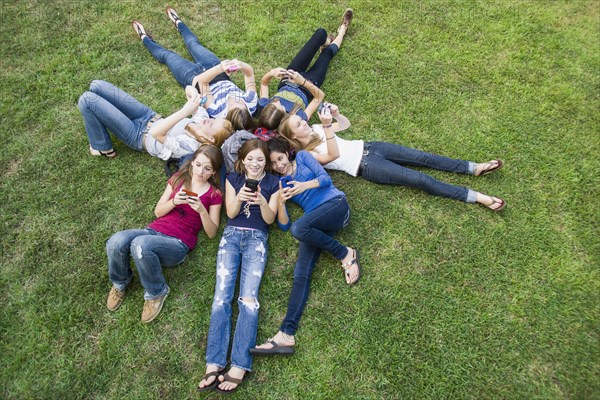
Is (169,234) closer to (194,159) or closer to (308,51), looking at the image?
(194,159)

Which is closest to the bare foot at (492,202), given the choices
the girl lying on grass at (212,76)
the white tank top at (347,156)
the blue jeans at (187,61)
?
the white tank top at (347,156)

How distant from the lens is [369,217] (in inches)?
178

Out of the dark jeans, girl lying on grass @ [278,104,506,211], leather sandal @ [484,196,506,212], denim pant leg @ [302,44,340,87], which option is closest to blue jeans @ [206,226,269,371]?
girl lying on grass @ [278,104,506,211]

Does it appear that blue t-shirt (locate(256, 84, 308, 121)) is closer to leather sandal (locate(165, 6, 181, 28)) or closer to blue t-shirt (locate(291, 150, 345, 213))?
blue t-shirt (locate(291, 150, 345, 213))

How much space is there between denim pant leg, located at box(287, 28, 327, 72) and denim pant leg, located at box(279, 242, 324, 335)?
2.75 metres

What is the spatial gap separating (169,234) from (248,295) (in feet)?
3.37

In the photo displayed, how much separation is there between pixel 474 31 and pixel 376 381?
5.47 m

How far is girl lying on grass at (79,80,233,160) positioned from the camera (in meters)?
4.48

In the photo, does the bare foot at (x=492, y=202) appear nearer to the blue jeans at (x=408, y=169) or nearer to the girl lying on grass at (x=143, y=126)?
the blue jeans at (x=408, y=169)

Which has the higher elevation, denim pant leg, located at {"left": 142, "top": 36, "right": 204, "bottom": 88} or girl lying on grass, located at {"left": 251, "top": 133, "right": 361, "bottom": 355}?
denim pant leg, located at {"left": 142, "top": 36, "right": 204, "bottom": 88}

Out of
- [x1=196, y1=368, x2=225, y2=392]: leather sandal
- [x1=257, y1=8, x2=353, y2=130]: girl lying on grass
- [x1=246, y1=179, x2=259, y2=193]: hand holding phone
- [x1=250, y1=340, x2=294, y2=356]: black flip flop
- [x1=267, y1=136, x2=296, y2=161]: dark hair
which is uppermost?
[x1=257, y1=8, x2=353, y2=130]: girl lying on grass

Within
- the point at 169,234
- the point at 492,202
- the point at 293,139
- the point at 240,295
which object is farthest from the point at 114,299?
the point at 492,202

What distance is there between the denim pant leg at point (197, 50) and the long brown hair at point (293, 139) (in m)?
1.77

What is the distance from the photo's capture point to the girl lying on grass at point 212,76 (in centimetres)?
477
